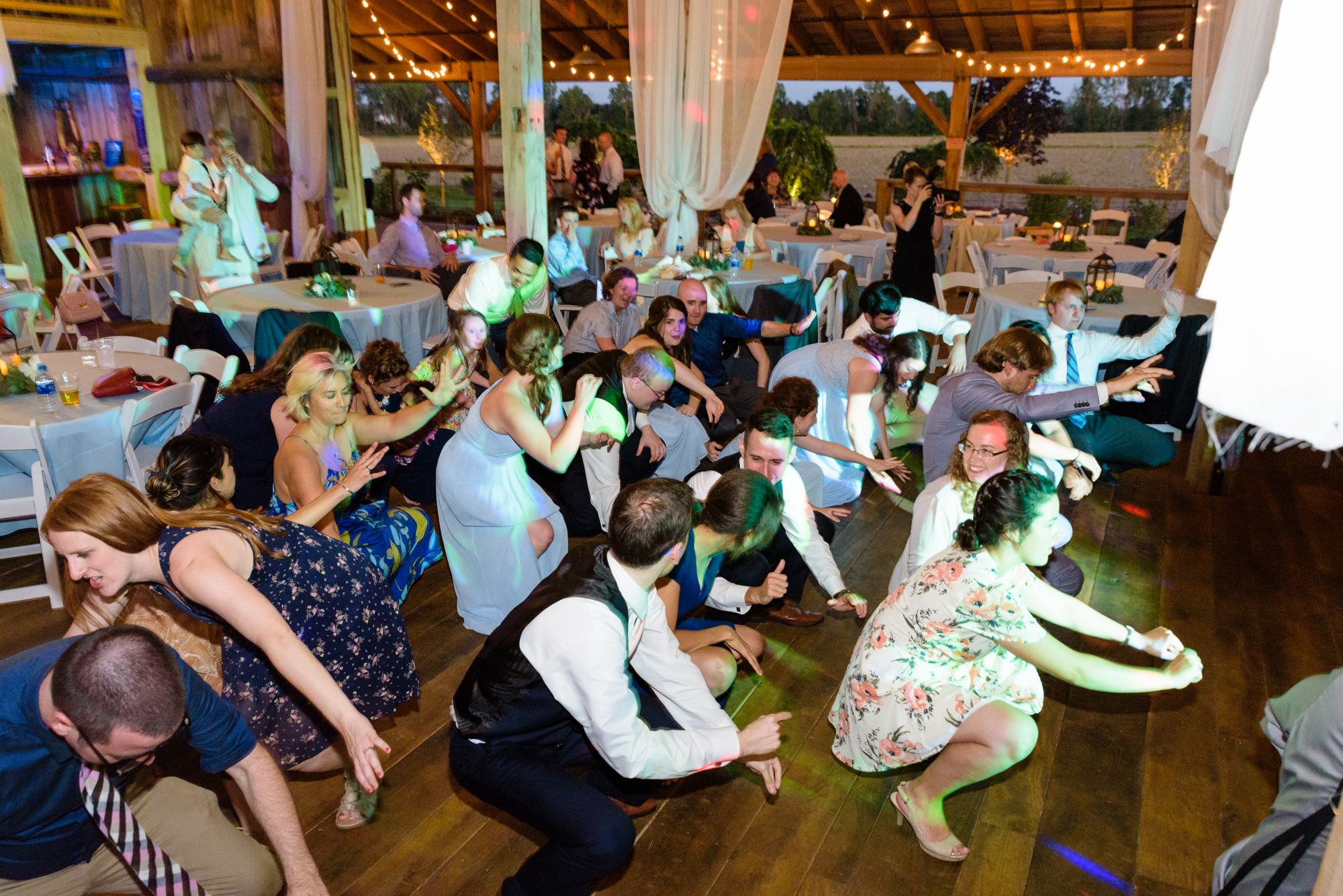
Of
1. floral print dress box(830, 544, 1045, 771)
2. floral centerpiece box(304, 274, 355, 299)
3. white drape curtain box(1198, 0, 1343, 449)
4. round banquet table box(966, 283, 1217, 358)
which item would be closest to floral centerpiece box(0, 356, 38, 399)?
floral centerpiece box(304, 274, 355, 299)

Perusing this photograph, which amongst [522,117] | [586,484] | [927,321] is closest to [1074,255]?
[927,321]

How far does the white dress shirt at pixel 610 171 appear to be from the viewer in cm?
1046

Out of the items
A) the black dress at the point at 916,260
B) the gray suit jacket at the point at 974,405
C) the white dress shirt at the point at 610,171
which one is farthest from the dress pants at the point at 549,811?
the white dress shirt at the point at 610,171

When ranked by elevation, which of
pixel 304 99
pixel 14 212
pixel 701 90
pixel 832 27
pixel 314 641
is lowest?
pixel 314 641

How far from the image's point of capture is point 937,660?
2098 mm

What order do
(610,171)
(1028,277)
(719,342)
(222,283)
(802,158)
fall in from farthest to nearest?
(802,158) < (610,171) < (1028,277) < (222,283) < (719,342)

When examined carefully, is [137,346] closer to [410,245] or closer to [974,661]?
[410,245]

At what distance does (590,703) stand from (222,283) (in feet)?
17.4

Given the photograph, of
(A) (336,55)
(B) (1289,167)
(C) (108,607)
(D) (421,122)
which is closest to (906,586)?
(B) (1289,167)

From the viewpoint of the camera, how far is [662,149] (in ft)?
20.3

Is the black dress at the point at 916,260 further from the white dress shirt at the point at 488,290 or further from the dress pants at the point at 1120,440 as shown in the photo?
the white dress shirt at the point at 488,290

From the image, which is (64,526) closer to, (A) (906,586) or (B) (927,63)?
(A) (906,586)

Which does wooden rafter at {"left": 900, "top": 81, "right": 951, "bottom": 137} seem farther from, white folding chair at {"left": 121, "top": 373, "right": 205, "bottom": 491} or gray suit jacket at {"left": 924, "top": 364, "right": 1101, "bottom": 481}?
white folding chair at {"left": 121, "top": 373, "right": 205, "bottom": 491}

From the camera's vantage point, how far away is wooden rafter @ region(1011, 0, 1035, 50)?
1013 centimetres
